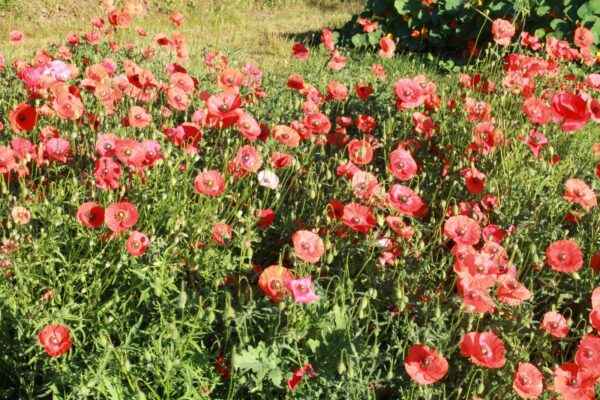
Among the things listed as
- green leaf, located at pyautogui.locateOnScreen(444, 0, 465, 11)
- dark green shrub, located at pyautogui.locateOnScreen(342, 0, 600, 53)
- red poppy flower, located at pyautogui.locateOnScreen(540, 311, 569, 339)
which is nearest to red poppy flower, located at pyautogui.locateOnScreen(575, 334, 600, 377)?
red poppy flower, located at pyautogui.locateOnScreen(540, 311, 569, 339)

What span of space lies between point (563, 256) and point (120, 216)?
138cm

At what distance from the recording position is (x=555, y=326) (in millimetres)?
1993

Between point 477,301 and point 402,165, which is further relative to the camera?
point 402,165

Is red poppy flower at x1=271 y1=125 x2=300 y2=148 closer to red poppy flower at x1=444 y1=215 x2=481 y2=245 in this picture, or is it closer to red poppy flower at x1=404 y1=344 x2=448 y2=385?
red poppy flower at x1=444 y1=215 x2=481 y2=245

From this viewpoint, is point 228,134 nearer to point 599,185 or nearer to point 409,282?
point 409,282

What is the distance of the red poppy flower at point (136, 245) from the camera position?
199cm

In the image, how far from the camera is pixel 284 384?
190cm

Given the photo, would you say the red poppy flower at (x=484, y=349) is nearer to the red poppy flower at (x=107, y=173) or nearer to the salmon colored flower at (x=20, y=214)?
the red poppy flower at (x=107, y=173)

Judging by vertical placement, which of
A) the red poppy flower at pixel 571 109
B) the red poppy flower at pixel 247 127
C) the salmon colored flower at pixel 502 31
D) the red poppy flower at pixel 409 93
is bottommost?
the red poppy flower at pixel 247 127

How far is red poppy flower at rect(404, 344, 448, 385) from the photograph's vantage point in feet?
5.70

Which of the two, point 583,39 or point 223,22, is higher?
point 583,39

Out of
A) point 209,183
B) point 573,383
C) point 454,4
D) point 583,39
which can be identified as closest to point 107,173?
point 209,183

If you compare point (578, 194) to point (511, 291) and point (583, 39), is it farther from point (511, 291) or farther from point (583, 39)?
point (583, 39)

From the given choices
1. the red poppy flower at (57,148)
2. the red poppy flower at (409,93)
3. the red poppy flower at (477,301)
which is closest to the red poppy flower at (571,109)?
the red poppy flower at (409,93)
